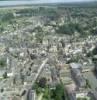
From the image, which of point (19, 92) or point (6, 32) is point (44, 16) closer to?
point (6, 32)

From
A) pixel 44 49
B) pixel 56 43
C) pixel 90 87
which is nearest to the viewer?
pixel 90 87

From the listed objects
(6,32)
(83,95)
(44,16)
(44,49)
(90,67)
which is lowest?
(83,95)

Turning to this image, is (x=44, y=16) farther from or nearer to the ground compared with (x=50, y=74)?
farther from the ground

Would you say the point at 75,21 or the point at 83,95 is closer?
the point at 83,95

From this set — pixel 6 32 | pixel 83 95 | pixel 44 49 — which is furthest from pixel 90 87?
pixel 6 32

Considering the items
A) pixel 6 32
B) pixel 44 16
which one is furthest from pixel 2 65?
pixel 44 16

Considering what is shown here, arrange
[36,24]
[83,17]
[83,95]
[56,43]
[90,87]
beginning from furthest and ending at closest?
[83,17] < [36,24] < [56,43] < [90,87] < [83,95]
